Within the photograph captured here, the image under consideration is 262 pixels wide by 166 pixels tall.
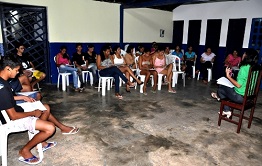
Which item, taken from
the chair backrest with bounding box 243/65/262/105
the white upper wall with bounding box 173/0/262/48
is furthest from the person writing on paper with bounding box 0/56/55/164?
the white upper wall with bounding box 173/0/262/48

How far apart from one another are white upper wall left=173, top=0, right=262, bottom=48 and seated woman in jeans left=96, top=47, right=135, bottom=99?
4.26m

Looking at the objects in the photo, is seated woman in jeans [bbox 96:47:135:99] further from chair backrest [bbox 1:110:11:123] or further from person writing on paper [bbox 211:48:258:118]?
chair backrest [bbox 1:110:11:123]

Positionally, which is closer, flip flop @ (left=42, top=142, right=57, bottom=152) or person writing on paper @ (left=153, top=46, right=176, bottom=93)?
flip flop @ (left=42, top=142, right=57, bottom=152)

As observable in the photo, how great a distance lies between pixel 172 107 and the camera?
4105mm

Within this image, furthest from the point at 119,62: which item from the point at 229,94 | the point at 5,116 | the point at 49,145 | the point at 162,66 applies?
the point at 5,116

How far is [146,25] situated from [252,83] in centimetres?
547

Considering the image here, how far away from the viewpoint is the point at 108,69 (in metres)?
4.65

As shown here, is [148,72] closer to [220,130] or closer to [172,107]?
[172,107]

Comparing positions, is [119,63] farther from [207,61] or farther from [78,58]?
[207,61]

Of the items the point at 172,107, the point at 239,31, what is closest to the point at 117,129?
the point at 172,107

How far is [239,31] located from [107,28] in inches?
168

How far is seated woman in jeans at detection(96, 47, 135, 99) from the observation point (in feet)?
15.2

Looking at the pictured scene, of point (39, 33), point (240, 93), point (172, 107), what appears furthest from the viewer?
point (39, 33)

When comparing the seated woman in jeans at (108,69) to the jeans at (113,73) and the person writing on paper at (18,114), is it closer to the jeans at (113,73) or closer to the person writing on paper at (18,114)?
the jeans at (113,73)
